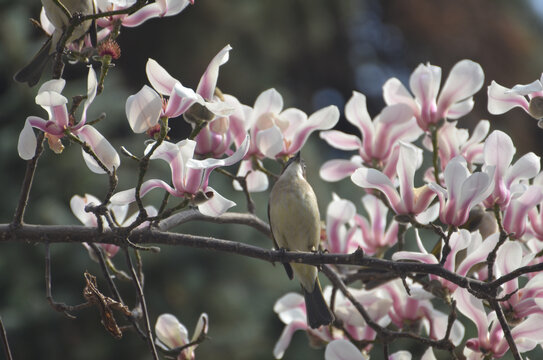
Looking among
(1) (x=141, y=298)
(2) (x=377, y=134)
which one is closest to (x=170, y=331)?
(1) (x=141, y=298)

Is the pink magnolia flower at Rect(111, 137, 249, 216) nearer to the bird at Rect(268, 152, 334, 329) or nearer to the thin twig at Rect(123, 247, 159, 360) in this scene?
the thin twig at Rect(123, 247, 159, 360)

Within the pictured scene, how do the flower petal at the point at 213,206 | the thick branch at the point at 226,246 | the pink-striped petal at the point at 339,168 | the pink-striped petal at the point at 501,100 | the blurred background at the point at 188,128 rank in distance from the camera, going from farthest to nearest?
the blurred background at the point at 188,128 < the pink-striped petal at the point at 339,168 < the pink-striped petal at the point at 501,100 < the flower petal at the point at 213,206 < the thick branch at the point at 226,246

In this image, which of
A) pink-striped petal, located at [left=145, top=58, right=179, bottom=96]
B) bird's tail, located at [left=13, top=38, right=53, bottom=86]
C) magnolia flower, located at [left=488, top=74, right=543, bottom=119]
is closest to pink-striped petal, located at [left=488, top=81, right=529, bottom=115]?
magnolia flower, located at [left=488, top=74, right=543, bottom=119]

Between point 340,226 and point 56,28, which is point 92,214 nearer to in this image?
point 56,28

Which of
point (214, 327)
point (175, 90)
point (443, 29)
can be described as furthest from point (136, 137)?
point (443, 29)

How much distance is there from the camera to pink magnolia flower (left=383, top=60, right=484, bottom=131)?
131 centimetres

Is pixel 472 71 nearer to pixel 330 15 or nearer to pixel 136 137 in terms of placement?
pixel 136 137

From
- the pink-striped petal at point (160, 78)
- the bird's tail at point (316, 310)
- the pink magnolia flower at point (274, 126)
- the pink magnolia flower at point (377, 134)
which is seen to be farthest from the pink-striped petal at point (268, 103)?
the bird's tail at point (316, 310)

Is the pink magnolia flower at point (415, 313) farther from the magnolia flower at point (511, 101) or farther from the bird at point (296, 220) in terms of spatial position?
the magnolia flower at point (511, 101)

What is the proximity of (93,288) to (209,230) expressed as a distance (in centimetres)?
247

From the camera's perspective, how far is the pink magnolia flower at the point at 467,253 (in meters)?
1.08

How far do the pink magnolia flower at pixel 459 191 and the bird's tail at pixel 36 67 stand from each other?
655 millimetres

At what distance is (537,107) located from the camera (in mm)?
A: 1106

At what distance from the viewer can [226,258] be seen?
3566 mm
